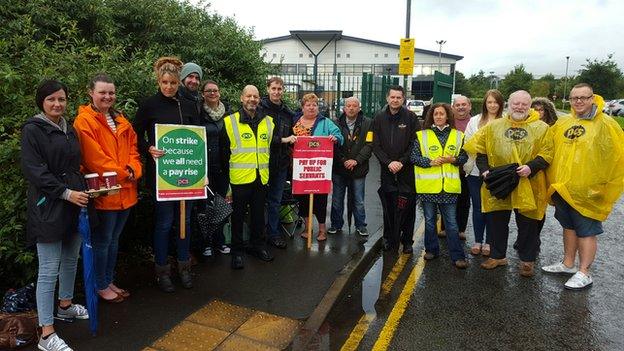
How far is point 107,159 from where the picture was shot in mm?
3689

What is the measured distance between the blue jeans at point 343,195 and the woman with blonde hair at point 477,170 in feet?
4.58

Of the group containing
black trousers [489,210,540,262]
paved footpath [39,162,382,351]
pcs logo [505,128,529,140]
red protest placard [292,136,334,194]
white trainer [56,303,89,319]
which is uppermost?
pcs logo [505,128,529,140]

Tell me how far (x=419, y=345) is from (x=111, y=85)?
10.8 ft

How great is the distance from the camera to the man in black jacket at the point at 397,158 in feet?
18.5

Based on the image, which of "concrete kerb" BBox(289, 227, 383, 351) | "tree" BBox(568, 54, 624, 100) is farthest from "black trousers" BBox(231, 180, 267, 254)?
"tree" BBox(568, 54, 624, 100)

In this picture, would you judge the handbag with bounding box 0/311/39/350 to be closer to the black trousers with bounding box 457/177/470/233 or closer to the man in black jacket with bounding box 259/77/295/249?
the man in black jacket with bounding box 259/77/295/249

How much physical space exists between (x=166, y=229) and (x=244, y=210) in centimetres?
104

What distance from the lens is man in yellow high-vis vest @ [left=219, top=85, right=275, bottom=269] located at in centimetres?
490

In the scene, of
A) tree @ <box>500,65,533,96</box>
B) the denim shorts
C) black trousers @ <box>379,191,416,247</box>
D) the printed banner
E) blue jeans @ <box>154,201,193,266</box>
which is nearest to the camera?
the printed banner

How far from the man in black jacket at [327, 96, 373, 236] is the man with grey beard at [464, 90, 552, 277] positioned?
4.26ft

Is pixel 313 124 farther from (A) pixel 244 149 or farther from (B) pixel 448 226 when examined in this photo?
(B) pixel 448 226

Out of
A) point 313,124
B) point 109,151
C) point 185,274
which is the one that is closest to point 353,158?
point 313,124

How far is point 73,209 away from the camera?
3379 millimetres

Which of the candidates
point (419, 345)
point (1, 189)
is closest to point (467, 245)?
point (419, 345)
